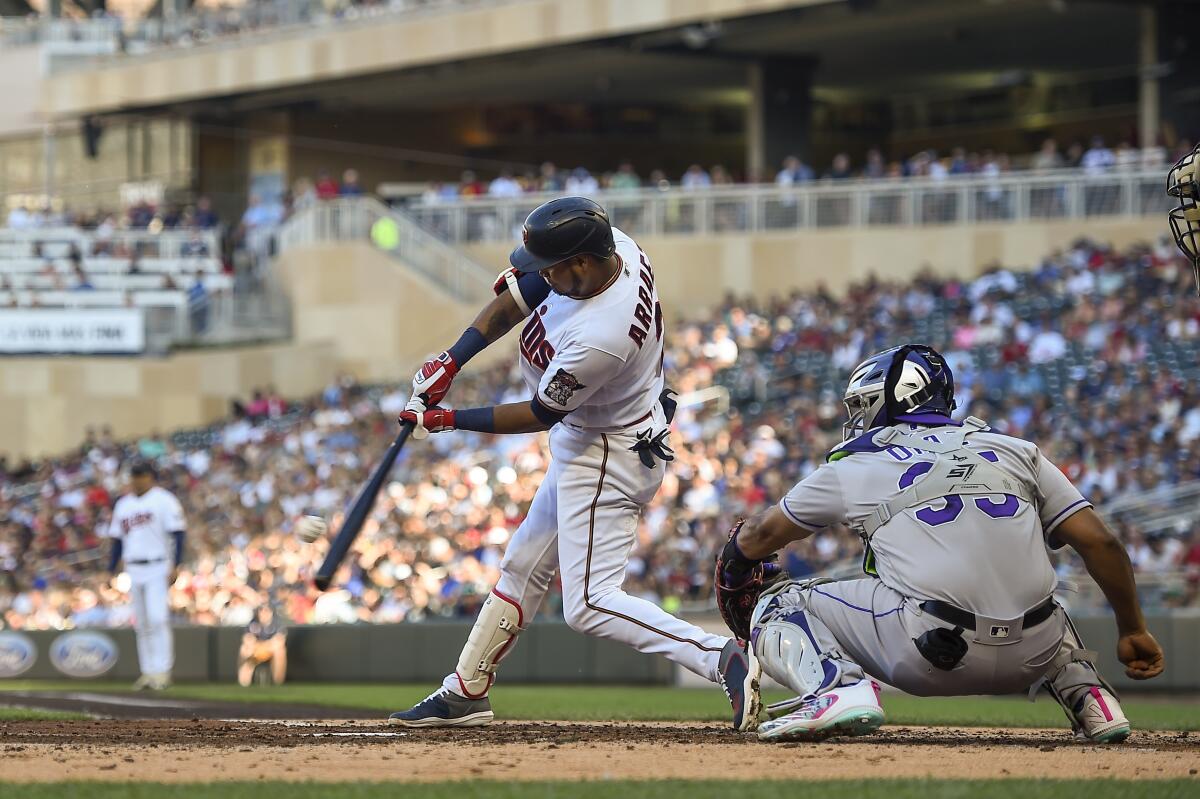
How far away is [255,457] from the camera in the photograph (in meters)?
24.3

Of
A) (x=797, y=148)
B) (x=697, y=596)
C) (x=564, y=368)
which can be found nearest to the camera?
(x=564, y=368)

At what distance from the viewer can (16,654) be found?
684 inches

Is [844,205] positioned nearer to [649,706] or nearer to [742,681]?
[649,706]

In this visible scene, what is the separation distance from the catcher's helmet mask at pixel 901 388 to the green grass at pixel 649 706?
234 cm

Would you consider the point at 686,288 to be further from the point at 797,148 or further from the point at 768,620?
the point at 768,620

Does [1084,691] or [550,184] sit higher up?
[550,184]

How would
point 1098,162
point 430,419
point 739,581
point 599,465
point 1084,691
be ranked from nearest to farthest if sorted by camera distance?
point 1084,691 < point 739,581 < point 430,419 < point 599,465 < point 1098,162

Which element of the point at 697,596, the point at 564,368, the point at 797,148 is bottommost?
the point at 697,596

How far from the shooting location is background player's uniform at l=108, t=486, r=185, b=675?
12.9 m

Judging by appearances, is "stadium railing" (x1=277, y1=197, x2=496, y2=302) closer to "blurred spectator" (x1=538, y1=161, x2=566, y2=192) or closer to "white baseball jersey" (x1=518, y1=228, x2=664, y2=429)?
"blurred spectator" (x1=538, y1=161, x2=566, y2=192)

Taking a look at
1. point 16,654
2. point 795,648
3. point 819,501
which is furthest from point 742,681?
point 16,654

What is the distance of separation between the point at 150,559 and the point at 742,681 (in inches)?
319

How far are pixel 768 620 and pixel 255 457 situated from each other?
19158 millimetres

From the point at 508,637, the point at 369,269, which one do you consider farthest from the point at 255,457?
the point at 508,637
